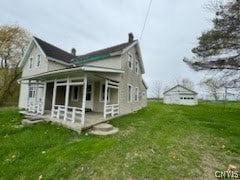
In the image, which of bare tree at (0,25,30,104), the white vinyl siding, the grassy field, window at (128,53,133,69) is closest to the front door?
the white vinyl siding

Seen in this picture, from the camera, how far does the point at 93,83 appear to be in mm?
14719

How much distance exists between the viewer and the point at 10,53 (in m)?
27.6

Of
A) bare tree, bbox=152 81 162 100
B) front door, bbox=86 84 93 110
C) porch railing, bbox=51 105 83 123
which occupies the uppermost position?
bare tree, bbox=152 81 162 100

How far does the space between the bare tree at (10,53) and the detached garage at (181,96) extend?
96.1ft

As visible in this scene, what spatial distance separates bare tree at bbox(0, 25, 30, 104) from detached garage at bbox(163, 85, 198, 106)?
29.3m

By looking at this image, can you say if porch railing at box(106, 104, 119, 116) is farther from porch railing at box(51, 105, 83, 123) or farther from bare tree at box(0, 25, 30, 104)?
bare tree at box(0, 25, 30, 104)

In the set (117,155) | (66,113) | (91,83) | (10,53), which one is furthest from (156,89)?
(117,155)

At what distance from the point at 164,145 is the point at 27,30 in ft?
94.8

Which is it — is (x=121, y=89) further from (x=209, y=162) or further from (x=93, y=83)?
(x=209, y=162)

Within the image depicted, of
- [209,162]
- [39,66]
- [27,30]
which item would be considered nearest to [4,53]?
[27,30]

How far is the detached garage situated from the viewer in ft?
125

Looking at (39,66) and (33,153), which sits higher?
(39,66)

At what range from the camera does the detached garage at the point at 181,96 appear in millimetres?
38031

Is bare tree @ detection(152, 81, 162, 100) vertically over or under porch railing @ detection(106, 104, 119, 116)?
over
